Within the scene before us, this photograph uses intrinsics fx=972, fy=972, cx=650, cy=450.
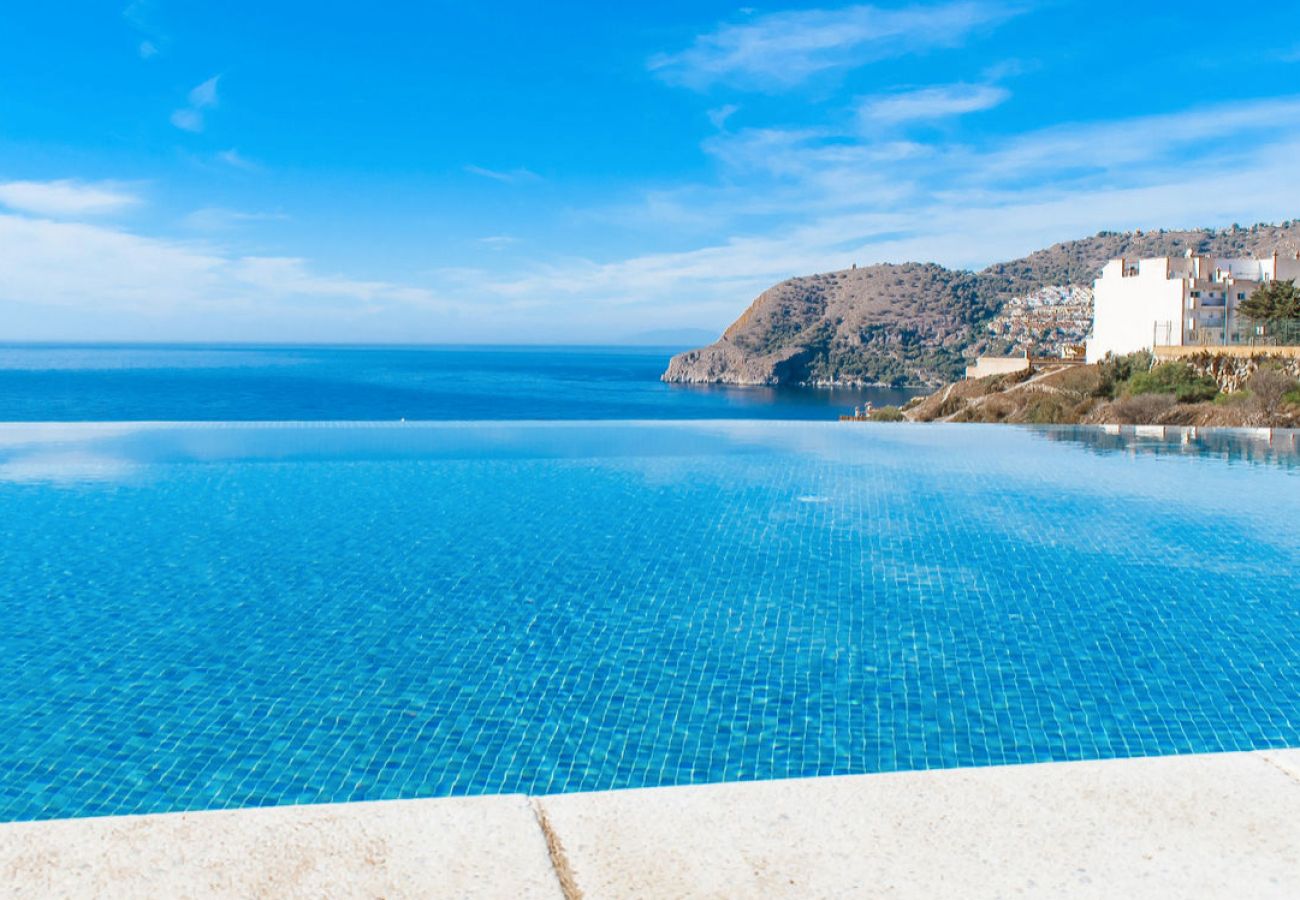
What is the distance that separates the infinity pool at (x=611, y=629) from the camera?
3303 mm

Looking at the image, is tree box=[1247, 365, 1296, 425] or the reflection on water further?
tree box=[1247, 365, 1296, 425]

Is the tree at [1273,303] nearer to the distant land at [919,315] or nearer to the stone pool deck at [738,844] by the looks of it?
the stone pool deck at [738,844]

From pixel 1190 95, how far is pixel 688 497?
27875mm

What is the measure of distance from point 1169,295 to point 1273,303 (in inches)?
200

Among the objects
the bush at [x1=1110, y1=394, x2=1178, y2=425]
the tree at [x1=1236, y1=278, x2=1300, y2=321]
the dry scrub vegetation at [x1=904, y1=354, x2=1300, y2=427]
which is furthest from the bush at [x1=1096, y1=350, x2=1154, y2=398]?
the bush at [x1=1110, y1=394, x2=1178, y2=425]

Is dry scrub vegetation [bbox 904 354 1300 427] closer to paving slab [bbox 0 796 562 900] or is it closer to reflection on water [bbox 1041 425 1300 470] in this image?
reflection on water [bbox 1041 425 1300 470]

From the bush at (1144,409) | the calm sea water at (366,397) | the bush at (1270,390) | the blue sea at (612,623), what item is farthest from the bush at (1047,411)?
the calm sea water at (366,397)

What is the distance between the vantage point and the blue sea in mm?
3311

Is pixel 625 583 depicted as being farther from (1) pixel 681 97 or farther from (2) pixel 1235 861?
(1) pixel 681 97

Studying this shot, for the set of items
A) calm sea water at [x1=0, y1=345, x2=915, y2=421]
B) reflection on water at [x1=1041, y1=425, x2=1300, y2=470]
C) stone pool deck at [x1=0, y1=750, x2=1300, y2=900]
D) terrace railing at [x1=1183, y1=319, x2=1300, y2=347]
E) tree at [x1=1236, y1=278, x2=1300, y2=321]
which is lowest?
calm sea water at [x1=0, y1=345, x2=915, y2=421]

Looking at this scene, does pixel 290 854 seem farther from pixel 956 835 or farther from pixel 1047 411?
pixel 1047 411

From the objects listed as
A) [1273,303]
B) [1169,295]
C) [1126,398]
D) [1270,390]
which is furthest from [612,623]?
[1169,295]

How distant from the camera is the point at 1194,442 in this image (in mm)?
10617

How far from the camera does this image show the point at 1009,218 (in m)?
30.7
